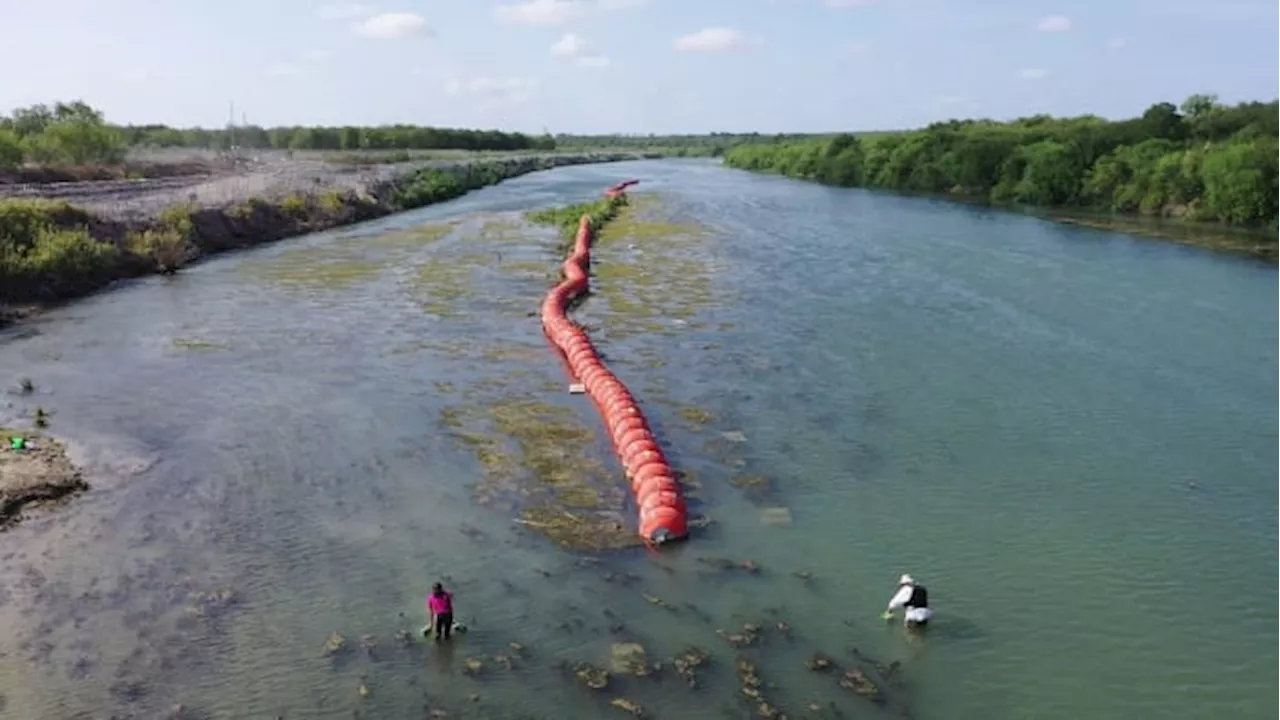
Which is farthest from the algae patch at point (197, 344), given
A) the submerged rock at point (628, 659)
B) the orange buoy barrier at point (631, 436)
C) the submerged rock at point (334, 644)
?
the submerged rock at point (628, 659)

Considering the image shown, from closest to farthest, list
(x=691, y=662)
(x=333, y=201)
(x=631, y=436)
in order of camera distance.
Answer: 1. (x=691, y=662)
2. (x=631, y=436)
3. (x=333, y=201)

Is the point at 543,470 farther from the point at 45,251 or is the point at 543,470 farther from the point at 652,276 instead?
the point at 45,251

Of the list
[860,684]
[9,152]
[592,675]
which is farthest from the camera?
[9,152]

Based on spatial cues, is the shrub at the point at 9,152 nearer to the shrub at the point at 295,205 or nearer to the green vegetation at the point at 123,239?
the shrub at the point at 295,205

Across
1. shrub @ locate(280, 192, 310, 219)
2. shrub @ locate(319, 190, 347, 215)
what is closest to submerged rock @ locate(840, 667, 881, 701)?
shrub @ locate(280, 192, 310, 219)

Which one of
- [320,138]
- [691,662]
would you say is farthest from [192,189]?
[320,138]

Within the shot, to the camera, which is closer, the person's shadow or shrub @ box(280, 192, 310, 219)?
the person's shadow

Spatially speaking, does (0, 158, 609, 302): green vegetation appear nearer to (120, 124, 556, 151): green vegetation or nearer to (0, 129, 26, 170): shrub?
(0, 129, 26, 170): shrub
